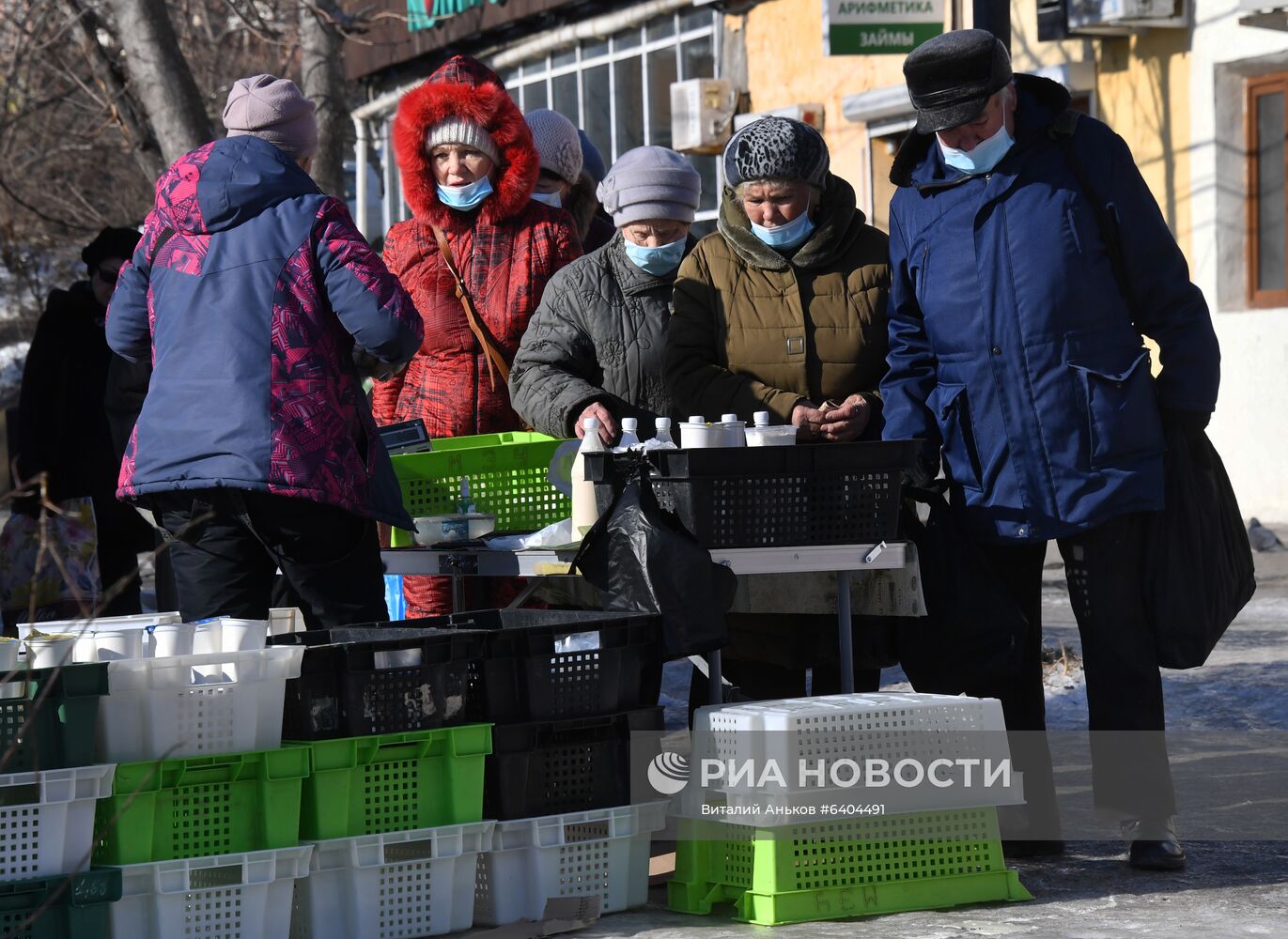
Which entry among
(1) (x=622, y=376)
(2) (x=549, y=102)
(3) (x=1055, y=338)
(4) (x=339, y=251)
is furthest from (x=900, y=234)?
(2) (x=549, y=102)

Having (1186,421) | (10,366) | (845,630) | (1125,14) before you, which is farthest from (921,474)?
(10,366)

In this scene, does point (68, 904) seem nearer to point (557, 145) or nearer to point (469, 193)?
point (469, 193)

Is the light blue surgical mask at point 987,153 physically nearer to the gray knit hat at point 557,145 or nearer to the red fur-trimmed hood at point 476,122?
the red fur-trimmed hood at point 476,122

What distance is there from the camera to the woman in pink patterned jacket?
5.06 metres

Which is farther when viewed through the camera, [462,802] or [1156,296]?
[1156,296]

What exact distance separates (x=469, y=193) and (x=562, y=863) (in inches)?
104

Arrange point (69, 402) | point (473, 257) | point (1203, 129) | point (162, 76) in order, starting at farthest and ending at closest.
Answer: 1. point (1203, 129)
2. point (162, 76)
3. point (69, 402)
4. point (473, 257)

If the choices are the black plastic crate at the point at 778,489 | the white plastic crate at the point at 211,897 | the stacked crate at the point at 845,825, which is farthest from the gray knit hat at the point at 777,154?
the white plastic crate at the point at 211,897

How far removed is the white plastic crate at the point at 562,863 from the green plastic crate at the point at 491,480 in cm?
138

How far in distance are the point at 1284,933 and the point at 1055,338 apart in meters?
1.52

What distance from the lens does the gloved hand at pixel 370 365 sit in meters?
5.25

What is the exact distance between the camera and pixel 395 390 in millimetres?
7043

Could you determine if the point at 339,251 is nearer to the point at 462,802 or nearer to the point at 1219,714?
the point at 462,802

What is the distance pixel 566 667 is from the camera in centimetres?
479
